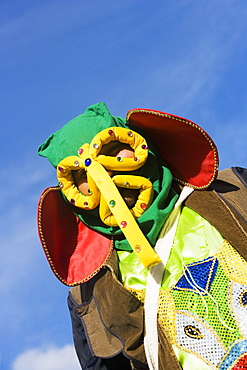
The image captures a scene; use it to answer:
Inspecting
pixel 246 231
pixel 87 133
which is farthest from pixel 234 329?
pixel 87 133

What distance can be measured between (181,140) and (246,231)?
0.50 meters

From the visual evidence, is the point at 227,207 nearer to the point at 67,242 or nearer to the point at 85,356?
the point at 67,242

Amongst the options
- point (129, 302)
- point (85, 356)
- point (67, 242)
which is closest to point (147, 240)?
point (129, 302)

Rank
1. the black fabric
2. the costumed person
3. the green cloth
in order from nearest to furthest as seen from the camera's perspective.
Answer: the costumed person, the green cloth, the black fabric

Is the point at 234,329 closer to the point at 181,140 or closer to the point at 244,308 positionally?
the point at 244,308

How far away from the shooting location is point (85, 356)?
2406mm

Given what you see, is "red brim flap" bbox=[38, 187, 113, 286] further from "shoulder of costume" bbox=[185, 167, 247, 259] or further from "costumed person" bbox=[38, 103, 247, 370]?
"shoulder of costume" bbox=[185, 167, 247, 259]

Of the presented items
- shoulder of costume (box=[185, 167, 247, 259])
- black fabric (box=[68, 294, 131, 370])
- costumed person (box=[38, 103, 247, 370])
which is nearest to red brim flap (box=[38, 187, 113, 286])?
costumed person (box=[38, 103, 247, 370])

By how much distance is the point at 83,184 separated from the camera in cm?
222

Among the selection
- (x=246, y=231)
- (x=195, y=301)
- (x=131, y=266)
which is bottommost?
(x=195, y=301)

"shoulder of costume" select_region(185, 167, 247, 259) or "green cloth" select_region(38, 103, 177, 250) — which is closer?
"shoulder of costume" select_region(185, 167, 247, 259)

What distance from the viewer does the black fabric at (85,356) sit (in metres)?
2.33

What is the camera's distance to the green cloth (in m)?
2.13

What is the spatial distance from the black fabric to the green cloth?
0.41 meters
